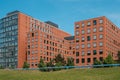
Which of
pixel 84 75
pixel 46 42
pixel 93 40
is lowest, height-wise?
pixel 84 75

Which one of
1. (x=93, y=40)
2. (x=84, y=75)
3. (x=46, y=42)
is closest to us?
(x=84, y=75)

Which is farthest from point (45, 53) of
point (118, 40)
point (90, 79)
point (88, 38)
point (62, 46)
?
point (90, 79)

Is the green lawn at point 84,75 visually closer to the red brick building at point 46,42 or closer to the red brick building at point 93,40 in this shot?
the red brick building at point 93,40

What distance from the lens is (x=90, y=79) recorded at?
32.5 metres

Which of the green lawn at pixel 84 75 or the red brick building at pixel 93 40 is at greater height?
the red brick building at pixel 93 40

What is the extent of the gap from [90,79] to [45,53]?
94.8 metres

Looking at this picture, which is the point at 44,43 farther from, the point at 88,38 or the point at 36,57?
the point at 88,38

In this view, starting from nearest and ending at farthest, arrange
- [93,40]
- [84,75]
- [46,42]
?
[84,75], [93,40], [46,42]

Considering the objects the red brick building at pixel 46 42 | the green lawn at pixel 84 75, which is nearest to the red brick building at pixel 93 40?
the red brick building at pixel 46 42

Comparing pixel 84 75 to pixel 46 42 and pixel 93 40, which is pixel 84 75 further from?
pixel 46 42

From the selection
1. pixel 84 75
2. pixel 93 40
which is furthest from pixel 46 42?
pixel 84 75

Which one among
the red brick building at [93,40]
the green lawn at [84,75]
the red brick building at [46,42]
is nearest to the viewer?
the green lawn at [84,75]

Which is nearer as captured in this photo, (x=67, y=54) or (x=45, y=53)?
(x=45, y=53)

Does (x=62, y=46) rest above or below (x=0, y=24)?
below
